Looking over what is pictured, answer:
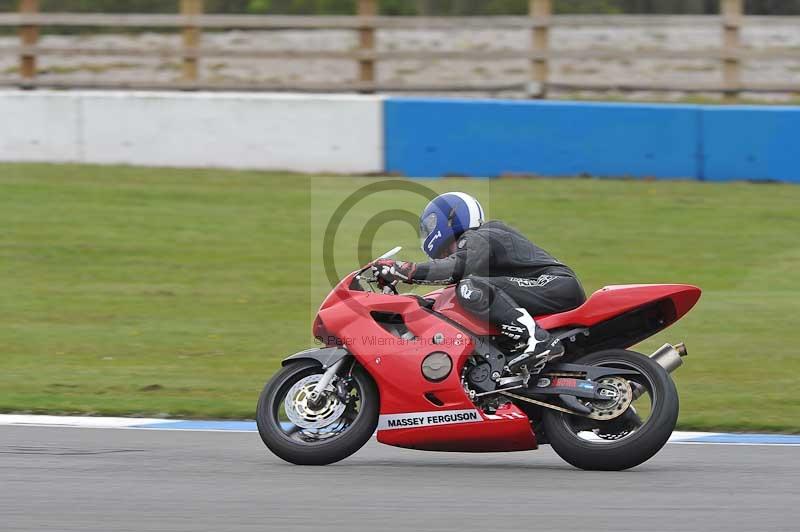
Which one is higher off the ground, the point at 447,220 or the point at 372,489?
the point at 447,220

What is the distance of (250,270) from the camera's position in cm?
1330

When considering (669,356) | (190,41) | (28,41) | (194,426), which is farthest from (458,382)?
(28,41)

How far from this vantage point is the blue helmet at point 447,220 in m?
7.11

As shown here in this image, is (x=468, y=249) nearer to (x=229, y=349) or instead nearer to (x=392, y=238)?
(x=229, y=349)

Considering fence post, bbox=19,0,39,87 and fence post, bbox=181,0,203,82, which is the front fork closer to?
fence post, bbox=181,0,203,82

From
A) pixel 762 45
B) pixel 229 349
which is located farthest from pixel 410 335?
pixel 762 45

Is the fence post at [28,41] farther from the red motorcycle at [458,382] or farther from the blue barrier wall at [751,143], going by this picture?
the red motorcycle at [458,382]

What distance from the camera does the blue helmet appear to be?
7.11 m

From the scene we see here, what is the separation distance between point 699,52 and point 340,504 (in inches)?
509

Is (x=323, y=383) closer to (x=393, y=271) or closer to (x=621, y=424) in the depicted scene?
(x=393, y=271)

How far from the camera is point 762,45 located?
63.3 feet

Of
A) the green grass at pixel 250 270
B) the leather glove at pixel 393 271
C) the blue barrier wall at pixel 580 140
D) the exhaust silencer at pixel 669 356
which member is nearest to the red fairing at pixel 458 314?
the leather glove at pixel 393 271

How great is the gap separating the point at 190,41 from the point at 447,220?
1234 centimetres

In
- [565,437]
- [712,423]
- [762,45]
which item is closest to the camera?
[565,437]
